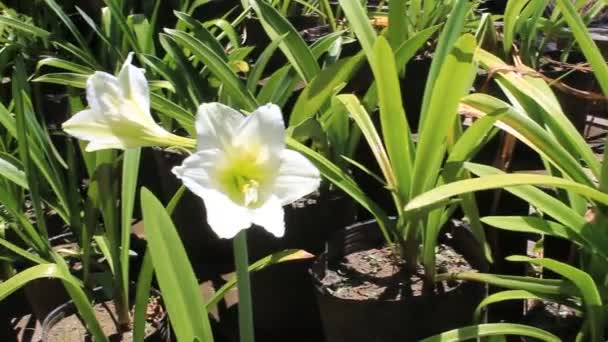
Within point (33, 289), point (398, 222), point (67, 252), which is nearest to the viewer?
point (398, 222)

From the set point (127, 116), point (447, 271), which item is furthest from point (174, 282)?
point (447, 271)

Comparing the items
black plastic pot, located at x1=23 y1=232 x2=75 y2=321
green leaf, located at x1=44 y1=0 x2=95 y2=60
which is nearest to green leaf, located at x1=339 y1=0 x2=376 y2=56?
black plastic pot, located at x1=23 y1=232 x2=75 y2=321

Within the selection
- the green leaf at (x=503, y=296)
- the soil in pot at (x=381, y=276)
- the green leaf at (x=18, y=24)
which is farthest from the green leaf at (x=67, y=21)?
the green leaf at (x=503, y=296)

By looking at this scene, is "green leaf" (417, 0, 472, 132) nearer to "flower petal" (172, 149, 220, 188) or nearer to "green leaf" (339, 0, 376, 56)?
"green leaf" (339, 0, 376, 56)

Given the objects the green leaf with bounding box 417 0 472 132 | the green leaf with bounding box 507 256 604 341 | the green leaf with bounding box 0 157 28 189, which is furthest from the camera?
the green leaf with bounding box 0 157 28 189

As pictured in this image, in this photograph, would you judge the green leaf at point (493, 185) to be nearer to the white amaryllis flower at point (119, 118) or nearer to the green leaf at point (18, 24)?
the white amaryllis flower at point (119, 118)

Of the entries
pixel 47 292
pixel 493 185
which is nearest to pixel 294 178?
pixel 493 185

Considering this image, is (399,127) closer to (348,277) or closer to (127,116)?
(348,277)

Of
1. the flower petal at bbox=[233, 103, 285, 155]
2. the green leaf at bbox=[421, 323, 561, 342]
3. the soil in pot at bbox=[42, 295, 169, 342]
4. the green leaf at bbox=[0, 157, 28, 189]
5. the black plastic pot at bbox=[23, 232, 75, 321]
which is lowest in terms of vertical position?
the black plastic pot at bbox=[23, 232, 75, 321]
